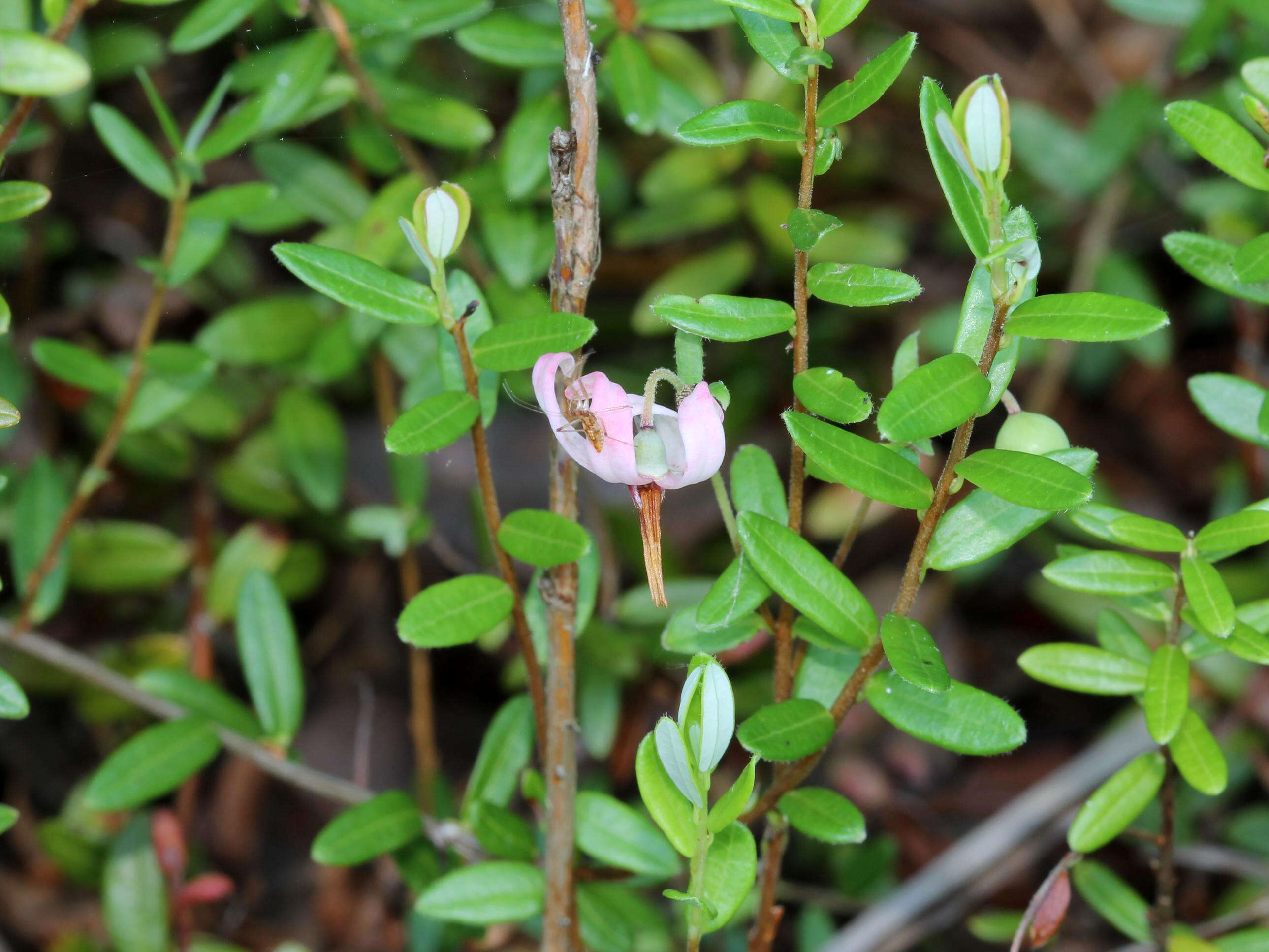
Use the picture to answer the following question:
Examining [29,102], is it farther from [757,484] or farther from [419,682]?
[419,682]

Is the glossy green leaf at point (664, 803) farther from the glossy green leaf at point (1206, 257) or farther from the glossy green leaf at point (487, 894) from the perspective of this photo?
the glossy green leaf at point (1206, 257)

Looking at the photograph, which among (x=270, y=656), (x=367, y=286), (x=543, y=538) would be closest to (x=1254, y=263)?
(x=543, y=538)

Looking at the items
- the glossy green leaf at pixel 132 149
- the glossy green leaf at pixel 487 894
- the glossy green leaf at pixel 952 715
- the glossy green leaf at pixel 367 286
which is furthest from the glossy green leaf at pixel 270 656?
the glossy green leaf at pixel 952 715

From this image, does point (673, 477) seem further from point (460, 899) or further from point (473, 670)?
point (473, 670)

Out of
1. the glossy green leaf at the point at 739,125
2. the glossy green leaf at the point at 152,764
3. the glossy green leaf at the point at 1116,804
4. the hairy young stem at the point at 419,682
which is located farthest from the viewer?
the hairy young stem at the point at 419,682

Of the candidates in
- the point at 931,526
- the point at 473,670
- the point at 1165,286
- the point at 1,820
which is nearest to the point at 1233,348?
the point at 1165,286

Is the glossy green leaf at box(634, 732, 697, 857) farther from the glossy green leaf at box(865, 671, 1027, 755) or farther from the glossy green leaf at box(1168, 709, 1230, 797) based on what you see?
the glossy green leaf at box(1168, 709, 1230, 797)
